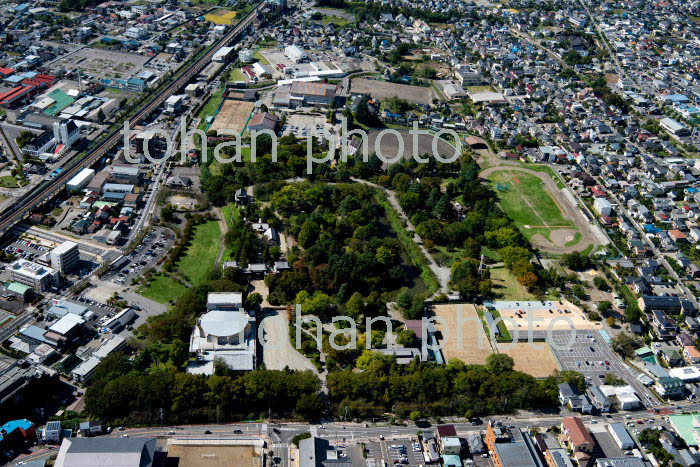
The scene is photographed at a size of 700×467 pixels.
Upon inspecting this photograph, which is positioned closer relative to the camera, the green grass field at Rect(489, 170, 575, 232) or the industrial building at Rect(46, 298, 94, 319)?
the industrial building at Rect(46, 298, 94, 319)

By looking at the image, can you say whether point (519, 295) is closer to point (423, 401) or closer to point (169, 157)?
point (423, 401)

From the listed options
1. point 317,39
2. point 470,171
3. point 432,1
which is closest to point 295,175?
point 470,171

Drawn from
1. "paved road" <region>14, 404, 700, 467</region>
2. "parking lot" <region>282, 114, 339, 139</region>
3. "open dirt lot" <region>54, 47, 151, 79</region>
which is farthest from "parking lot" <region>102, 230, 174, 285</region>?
"open dirt lot" <region>54, 47, 151, 79</region>

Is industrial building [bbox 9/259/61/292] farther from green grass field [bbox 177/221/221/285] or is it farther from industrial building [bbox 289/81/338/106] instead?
industrial building [bbox 289/81/338/106]

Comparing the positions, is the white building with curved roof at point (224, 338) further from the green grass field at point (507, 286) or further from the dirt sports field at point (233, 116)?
the dirt sports field at point (233, 116)

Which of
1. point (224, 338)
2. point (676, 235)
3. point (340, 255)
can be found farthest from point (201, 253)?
point (676, 235)

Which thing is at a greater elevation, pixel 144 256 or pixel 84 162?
Result: pixel 144 256

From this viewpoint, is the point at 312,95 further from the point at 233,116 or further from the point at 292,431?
the point at 292,431

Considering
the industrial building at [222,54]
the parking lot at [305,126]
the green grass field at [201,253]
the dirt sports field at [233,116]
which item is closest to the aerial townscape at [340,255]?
the green grass field at [201,253]
